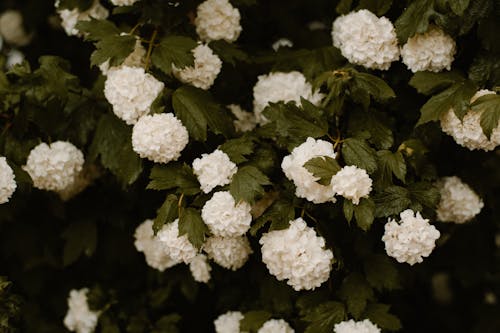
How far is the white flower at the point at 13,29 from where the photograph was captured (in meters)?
4.09

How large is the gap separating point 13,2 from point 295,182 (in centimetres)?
292

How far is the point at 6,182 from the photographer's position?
101 inches

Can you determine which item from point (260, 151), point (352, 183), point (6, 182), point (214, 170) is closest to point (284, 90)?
point (260, 151)

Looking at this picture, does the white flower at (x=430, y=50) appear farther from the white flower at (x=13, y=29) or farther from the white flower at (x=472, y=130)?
the white flower at (x=13, y=29)

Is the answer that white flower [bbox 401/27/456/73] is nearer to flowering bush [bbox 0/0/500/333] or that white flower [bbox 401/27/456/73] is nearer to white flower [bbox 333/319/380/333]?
flowering bush [bbox 0/0/500/333]

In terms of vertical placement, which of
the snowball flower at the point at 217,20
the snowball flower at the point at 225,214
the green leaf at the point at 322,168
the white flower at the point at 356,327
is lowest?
the white flower at the point at 356,327

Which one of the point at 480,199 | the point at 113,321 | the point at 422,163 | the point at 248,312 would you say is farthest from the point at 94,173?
the point at 480,199

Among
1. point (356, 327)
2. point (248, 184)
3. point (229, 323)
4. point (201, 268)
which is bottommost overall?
point (229, 323)

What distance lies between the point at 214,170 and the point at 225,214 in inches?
7.6

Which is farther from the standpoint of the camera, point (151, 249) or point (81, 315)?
point (81, 315)

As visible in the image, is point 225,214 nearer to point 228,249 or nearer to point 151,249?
point 228,249

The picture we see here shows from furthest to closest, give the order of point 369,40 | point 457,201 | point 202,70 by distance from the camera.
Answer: point 457,201
point 202,70
point 369,40

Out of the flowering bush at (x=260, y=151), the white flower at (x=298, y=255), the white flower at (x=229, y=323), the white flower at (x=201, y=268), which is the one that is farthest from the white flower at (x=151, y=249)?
the white flower at (x=298, y=255)

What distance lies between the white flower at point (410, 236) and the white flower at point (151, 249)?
1186 millimetres
